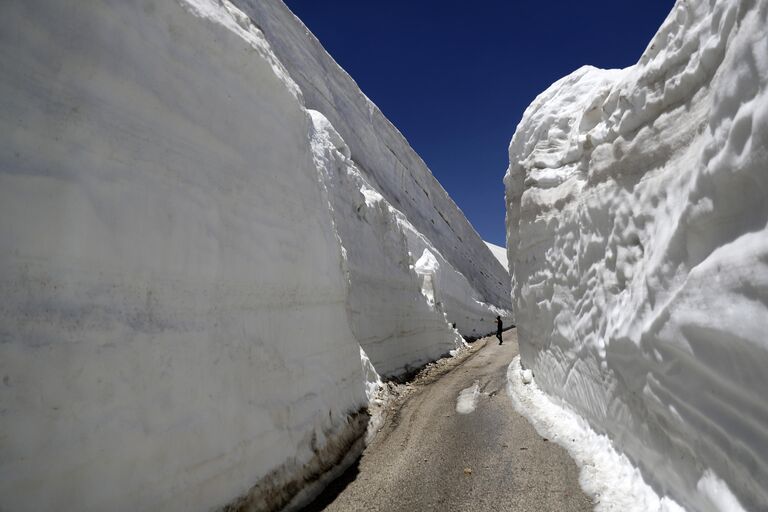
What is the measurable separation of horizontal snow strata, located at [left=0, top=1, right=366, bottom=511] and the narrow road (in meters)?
0.75

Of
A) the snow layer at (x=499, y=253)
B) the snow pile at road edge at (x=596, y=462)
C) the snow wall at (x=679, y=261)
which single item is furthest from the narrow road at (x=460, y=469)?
the snow layer at (x=499, y=253)

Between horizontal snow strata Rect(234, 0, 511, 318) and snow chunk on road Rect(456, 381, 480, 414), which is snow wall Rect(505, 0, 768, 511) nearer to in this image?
snow chunk on road Rect(456, 381, 480, 414)

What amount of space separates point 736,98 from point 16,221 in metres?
4.10

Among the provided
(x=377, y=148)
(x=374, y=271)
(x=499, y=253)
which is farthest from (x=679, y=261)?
(x=499, y=253)

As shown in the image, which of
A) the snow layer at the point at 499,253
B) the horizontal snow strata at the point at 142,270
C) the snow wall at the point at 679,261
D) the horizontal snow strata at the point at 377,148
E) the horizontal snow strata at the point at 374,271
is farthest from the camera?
the snow layer at the point at 499,253

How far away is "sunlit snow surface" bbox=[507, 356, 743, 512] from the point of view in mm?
2818

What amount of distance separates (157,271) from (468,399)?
5586 mm

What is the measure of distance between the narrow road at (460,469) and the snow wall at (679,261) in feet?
2.23

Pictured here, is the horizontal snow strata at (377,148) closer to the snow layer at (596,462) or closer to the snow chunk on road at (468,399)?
the snow chunk on road at (468,399)

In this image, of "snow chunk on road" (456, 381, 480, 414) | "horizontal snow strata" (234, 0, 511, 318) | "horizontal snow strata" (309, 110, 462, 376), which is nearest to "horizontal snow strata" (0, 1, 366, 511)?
"snow chunk on road" (456, 381, 480, 414)

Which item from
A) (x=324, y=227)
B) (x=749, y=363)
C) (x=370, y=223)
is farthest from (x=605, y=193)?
(x=370, y=223)

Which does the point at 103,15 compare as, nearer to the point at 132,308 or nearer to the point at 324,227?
the point at 132,308

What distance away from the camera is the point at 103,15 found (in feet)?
11.8

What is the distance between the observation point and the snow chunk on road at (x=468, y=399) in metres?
7.02
